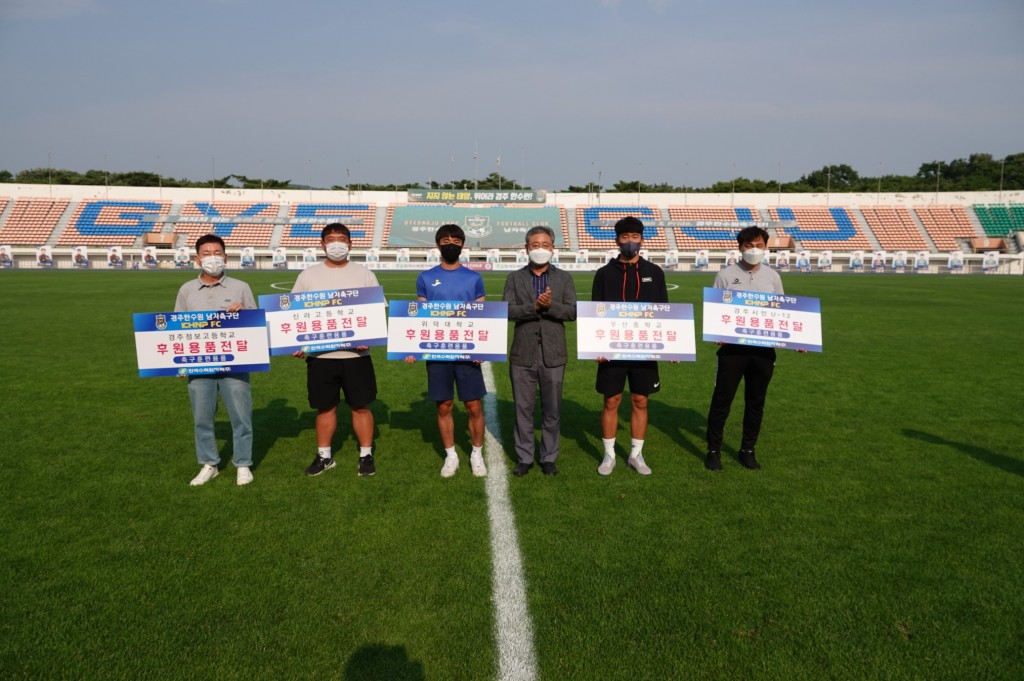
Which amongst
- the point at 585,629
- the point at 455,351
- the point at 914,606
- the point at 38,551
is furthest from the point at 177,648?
the point at 914,606

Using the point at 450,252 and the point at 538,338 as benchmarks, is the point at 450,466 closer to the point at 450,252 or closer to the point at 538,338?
the point at 538,338

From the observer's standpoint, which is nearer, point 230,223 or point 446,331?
point 446,331

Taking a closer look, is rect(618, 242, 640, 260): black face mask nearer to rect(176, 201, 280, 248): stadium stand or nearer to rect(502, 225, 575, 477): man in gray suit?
rect(502, 225, 575, 477): man in gray suit

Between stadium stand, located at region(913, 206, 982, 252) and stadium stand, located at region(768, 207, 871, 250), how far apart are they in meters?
6.38

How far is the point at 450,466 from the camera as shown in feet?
17.5

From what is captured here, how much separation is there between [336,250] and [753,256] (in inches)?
142

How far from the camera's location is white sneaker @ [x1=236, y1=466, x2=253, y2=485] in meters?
5.08

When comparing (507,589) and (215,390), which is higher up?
(215,390)

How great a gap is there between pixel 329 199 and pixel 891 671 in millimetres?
70232

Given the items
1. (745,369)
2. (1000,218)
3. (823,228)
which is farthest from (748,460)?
(1000,218)

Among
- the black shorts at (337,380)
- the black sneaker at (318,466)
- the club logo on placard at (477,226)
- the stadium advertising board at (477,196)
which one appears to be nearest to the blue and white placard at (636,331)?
the black shorts at (337,380)

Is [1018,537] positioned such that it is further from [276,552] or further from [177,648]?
[177,648]

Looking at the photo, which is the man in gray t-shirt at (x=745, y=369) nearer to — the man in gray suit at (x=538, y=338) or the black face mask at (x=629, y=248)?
the black face mask at (x=629, y=248)

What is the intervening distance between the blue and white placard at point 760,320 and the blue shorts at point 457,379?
6.65 ft
